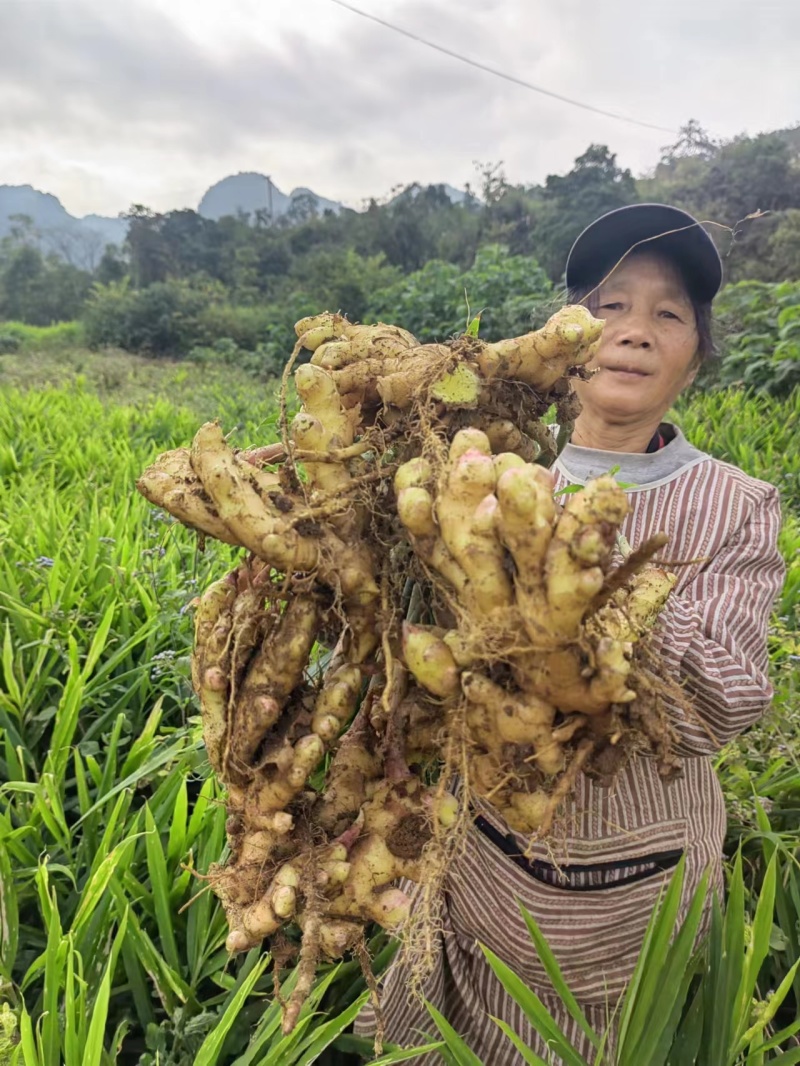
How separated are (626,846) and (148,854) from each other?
857 mm

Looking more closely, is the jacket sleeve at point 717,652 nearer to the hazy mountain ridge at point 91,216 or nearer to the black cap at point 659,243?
the black cap at point 659,243

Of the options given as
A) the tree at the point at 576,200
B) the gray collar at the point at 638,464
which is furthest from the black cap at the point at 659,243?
the tree at the point at 576,200

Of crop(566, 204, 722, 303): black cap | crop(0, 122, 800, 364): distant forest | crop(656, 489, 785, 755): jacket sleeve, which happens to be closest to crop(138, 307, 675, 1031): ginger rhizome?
crop(656, 489, 785, 755): jacket sleeve

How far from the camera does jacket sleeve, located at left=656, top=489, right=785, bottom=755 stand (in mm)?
866

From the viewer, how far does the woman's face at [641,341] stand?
1.27 m

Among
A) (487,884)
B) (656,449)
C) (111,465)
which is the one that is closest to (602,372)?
(656,449)

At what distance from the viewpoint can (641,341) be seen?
1265 mm

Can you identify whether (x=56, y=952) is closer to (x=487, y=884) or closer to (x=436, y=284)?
(x=487, y=884)

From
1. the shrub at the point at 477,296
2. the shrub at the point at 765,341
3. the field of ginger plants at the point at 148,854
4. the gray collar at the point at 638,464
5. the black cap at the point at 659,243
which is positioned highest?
the shrub at the point at 477,296

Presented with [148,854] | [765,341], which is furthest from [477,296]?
[148,854]

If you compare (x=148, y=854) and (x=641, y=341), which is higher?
(x=641, y=341)

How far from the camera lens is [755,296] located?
6.11m

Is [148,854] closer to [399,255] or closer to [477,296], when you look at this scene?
[477,296]

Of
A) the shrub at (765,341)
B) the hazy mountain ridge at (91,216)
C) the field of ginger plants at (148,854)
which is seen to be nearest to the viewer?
the field of ginger plants at (148,854)
